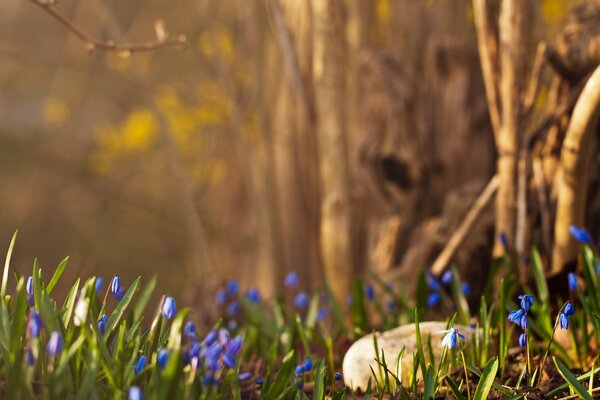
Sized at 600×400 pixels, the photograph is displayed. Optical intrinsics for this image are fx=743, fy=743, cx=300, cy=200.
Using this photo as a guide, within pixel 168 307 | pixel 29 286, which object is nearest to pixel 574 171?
pixel 168 307

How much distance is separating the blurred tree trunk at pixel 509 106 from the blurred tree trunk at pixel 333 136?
0.70m

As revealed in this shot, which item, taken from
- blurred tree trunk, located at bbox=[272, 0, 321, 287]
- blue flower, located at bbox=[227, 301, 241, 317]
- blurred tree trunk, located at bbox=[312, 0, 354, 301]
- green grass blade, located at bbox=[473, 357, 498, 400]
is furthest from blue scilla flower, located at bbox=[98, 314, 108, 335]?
blurred tree trunk, located at bbox=[272, 0, 321, 287]

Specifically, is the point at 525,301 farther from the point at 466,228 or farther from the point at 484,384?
the point at 466,228

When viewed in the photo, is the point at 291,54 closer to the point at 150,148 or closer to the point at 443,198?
the point at 443,198

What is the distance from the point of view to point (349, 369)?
1.98 meters

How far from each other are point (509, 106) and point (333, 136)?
2.64ft

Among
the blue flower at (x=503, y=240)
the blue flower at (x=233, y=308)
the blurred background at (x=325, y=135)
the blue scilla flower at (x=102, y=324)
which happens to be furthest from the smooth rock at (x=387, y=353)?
the blurred background at (x=325, y=135)

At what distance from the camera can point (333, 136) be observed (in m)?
3.08

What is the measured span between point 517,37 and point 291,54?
3.63ft

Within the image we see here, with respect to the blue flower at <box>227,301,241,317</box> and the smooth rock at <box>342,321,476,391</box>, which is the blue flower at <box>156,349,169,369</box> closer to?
the smooth rock at <box>342,321,476,391</box>

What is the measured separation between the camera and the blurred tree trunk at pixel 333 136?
2.97m

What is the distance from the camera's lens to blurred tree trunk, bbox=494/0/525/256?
244 cm

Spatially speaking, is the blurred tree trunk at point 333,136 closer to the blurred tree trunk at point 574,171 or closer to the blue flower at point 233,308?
the blue flower at point 233,308

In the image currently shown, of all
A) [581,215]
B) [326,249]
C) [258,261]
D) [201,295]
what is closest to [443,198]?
[326,249]
